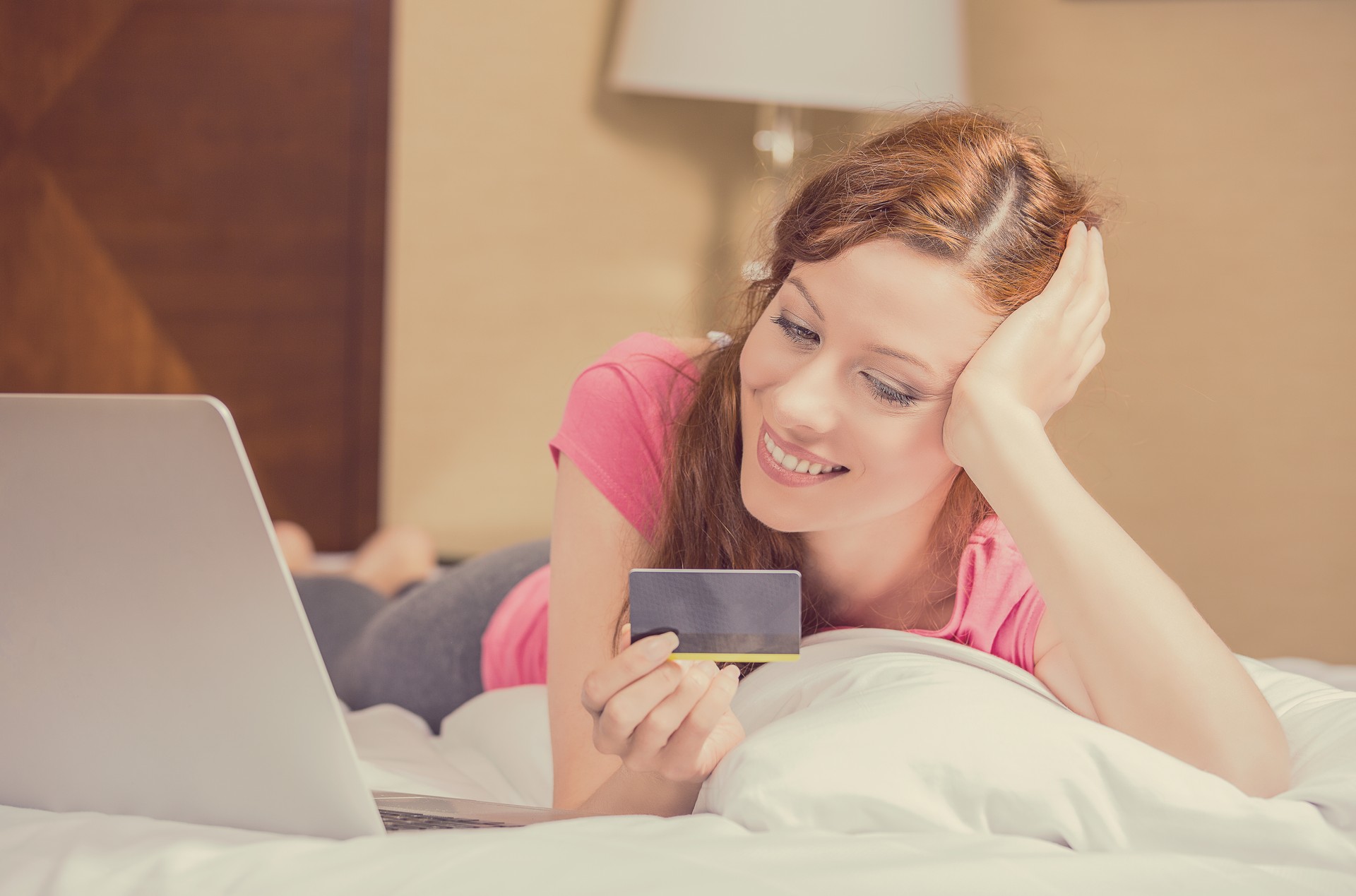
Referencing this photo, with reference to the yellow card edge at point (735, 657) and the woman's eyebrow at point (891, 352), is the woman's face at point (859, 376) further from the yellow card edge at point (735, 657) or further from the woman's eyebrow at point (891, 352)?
the yellow card edge at point (735, 657)

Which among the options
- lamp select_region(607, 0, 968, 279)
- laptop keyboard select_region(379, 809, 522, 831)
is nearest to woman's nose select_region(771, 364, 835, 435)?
laptop keyboard select_region(379, 809, 522, 831)

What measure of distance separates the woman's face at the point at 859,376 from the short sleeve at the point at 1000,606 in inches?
5.9

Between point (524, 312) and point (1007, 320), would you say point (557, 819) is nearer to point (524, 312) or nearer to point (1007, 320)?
point (1007, 320)

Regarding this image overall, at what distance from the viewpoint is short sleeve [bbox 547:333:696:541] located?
1.11 meters

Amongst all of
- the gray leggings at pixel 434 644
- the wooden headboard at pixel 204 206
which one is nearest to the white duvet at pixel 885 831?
the gray leggings at pixel 434 644

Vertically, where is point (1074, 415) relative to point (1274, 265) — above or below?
below

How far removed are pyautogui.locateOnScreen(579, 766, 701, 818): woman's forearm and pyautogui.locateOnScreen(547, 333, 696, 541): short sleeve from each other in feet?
0.98

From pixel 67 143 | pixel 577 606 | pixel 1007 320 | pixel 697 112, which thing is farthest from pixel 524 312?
pixel 1007 320

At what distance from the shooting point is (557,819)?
0.77 m

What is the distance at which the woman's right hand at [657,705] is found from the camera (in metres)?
0.70

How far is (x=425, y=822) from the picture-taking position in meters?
0.72

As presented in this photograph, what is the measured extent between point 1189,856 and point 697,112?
7.83 feet

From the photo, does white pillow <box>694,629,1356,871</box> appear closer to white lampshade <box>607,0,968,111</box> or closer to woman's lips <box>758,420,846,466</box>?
woman's lips <box>758,420,846,466</box>

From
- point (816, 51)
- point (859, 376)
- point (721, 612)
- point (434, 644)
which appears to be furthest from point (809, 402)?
point (816, 51)
